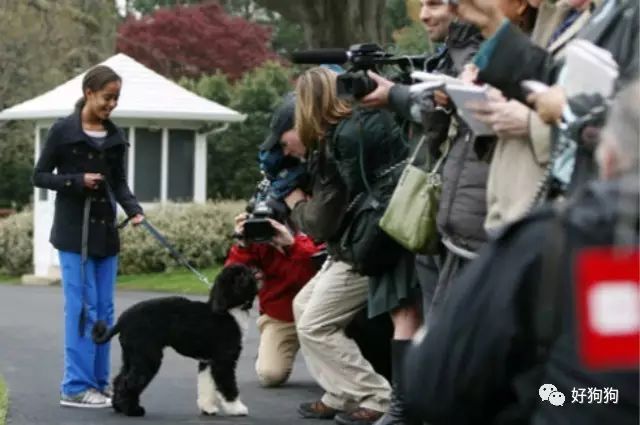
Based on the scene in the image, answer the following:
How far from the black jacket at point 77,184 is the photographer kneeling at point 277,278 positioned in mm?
812

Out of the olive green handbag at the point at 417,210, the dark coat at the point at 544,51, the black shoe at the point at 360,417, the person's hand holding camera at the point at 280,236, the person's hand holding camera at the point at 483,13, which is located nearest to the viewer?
the dark coat at the point at 544,51

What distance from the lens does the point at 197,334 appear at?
9.41 meters

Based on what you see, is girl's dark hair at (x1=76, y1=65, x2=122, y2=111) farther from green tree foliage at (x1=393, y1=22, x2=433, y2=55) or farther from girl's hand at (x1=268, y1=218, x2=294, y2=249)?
green tree foliage at (x1=393, y1=22, x2=433, y2=55)

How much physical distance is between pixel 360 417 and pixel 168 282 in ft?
43.9

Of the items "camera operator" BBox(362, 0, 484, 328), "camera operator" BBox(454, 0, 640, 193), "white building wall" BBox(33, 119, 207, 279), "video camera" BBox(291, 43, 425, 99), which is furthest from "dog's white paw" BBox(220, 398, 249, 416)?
"white building wall" BBox(33, 119, 207, 279)

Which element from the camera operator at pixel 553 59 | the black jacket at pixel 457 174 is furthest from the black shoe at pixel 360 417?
the camera operator at pixel 553 59

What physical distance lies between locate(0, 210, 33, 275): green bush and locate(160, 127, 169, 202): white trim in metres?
2.41

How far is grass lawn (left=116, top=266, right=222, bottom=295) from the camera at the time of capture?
2072cm

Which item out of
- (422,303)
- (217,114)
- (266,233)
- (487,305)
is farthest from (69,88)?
(487,305)

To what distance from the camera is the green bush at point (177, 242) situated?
24000mm

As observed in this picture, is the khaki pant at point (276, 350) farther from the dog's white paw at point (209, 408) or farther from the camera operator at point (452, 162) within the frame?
the camera operator at point (452, 162)

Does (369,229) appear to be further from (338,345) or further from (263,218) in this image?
(263,218)

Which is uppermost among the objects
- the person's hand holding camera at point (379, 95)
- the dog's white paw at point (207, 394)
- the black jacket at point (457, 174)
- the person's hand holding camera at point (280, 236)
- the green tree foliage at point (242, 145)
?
the person's hand holding camera at point (379, 95)

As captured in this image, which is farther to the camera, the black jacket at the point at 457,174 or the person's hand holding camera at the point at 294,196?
the person's hand holding camera at the point at 294,196
